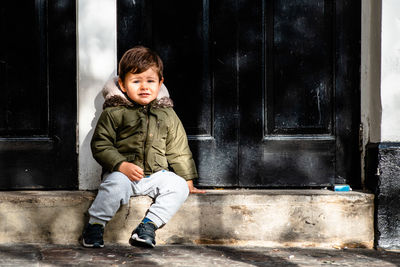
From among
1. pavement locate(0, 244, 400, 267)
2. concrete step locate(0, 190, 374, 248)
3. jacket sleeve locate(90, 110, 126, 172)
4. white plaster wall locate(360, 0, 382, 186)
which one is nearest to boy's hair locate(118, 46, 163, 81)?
jacket sleeve locate(90, 110, 126, 172)

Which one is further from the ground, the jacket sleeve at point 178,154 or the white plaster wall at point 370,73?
the white plaster wall at point 370,73

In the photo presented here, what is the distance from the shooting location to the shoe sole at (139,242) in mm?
3229

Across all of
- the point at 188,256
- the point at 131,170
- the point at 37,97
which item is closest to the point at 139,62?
the point at 131,170

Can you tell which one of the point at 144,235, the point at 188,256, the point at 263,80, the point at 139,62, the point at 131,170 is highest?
the point at 139,62

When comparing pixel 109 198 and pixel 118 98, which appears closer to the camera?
pixel 109 198

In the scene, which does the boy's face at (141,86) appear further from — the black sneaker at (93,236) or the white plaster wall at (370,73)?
the white plaster wall at (370,73)

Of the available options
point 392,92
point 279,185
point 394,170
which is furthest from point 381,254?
point 392,92

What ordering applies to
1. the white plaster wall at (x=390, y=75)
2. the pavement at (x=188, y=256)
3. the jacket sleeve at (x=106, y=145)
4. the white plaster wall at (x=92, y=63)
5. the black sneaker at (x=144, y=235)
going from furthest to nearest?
the white plaster wall at (x=92, y=63) → the white plaster wall at (x=390, y=75) → the jacket sleeve at (x=106, y=145) → the black sneaker at (x=144, y=235) → the pavement at (x=188, y=256)

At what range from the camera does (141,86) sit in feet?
11.3

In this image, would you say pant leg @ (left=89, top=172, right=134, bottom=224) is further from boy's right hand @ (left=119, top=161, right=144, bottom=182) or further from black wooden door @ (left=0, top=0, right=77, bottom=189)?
black wooden door @ (left=0, top=0, right=77, bottom=189)

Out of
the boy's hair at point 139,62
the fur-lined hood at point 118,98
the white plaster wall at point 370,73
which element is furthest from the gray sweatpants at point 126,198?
the white plaster wall at point 370,73

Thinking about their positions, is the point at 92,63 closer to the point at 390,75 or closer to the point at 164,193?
the point at 164,193

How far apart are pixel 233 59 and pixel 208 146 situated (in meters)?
0.62

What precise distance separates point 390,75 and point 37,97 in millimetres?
2356
